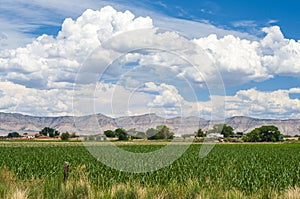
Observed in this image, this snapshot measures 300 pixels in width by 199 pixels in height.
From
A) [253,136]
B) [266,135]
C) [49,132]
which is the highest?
[49,132]

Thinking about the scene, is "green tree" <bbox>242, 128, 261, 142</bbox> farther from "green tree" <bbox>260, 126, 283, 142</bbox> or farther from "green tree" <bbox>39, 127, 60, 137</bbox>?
"green tree" <bbox>39, 127, 60, 137</bbox>

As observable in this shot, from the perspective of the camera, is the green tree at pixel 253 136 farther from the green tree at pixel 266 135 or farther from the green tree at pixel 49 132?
the green tree at pixel 49 132

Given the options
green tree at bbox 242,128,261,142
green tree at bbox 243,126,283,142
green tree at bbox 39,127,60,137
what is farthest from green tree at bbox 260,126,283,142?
green tree at bbox 39,127,60,137

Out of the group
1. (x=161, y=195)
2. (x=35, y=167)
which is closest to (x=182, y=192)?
(x=161, y=195)

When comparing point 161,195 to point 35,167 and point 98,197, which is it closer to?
point 98,197

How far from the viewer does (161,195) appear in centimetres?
1087

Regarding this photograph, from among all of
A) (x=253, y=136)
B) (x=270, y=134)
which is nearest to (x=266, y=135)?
(x=270, y=134)

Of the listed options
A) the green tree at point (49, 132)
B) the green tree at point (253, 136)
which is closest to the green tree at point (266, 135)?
the green tree at point (253, 136)

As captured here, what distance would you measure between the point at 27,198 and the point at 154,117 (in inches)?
877

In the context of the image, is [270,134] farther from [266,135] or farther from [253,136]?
[253,136]

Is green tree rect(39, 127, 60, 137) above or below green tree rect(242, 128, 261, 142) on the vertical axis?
above

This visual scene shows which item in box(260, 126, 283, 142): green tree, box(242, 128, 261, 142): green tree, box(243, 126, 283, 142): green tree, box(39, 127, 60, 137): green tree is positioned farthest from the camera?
box(39, 127, 60, 137): green tree

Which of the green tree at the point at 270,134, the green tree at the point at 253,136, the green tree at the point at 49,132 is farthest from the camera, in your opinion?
the green tree at the point at 49,132

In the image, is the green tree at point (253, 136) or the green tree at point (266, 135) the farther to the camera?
the green tree at point (266, 135)
